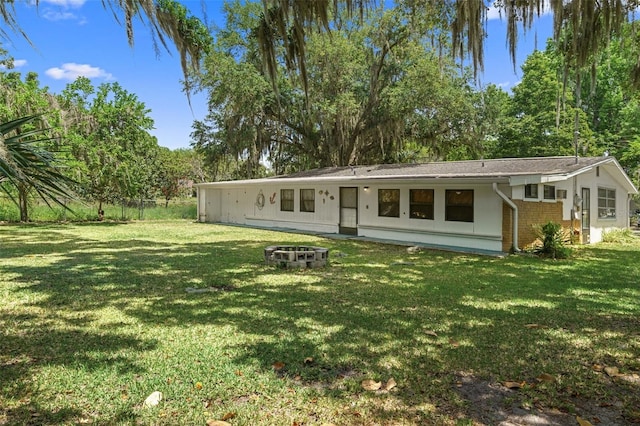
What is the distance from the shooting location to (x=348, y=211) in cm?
1627

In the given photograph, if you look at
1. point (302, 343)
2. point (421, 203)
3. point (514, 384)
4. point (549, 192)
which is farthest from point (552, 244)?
point (302, 343)

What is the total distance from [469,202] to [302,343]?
31.3 feet

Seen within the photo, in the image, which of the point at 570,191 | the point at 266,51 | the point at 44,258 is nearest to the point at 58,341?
the point at 266,51

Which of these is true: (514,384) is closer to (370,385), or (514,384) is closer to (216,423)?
(370,385)

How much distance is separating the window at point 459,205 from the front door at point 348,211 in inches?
161

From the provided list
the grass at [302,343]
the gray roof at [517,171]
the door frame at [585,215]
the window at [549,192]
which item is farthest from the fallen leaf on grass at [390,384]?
the door frame at [585,215]

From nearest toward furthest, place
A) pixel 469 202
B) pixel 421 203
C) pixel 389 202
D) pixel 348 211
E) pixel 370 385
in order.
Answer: pixel 370 385 < pixel 469 202 < pixel 421 203 < pixel 389 202 < pixel 348 211

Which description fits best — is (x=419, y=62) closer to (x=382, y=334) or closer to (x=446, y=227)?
(x=446, y=227)

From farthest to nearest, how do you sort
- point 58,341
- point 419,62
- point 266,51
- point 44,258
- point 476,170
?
point 419,62, point 476,170, point 44,258, point 266,51, point 58,341

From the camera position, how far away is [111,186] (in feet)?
71.0

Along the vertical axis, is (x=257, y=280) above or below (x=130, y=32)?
below

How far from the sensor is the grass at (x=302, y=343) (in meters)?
2.79

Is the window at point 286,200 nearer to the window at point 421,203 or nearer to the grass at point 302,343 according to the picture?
the window at point 421,203

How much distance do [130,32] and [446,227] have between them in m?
10.5
